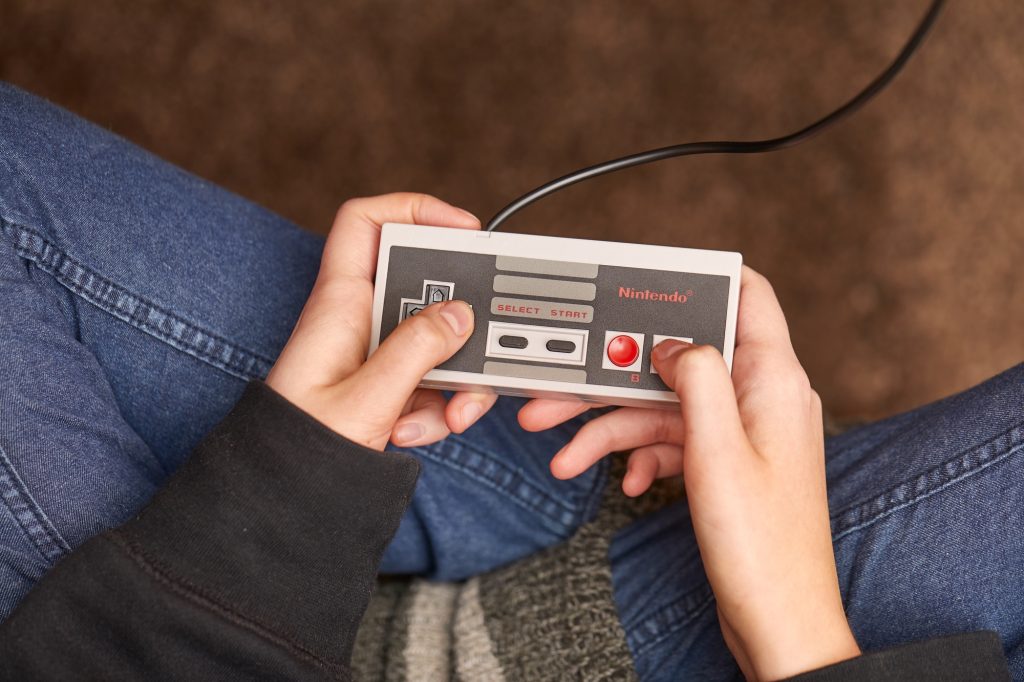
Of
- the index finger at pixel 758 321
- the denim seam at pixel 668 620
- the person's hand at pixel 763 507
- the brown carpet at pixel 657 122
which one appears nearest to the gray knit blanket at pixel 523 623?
the denim seam at pixel 668 620

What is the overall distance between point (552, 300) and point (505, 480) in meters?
0.22

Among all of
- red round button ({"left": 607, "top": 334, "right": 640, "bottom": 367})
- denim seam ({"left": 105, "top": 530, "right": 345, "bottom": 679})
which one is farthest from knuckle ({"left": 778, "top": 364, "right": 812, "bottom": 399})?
denim seam ({"left": 105, "top": 530, "right": 345, "bottom": 679})

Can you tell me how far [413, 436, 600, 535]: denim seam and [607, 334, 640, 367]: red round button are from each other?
20 centimetres

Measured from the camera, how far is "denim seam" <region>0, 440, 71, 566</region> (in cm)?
67

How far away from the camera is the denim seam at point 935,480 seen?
2.39 feet

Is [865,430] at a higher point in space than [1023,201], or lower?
lower

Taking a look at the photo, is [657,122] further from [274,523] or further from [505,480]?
[274,523]

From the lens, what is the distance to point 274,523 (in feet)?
2.01

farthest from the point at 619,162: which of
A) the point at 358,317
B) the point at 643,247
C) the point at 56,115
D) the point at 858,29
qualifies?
the point at 858,29

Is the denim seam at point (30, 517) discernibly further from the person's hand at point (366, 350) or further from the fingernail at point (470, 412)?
the fingernail at point (470, 412)

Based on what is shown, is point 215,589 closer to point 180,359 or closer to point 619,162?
point 180,359

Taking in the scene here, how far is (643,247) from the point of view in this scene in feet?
2.32

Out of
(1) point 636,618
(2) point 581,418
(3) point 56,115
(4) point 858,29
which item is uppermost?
(4) point 858,29

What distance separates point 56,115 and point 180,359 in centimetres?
25
